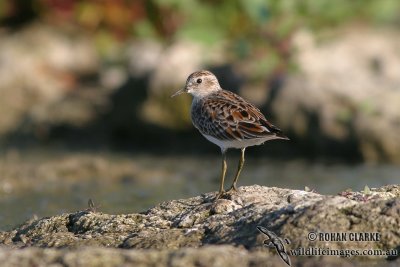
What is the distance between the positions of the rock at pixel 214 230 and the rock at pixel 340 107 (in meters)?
5.80

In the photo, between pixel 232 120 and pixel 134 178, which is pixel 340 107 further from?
pixel 232 120

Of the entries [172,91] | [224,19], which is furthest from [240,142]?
[224,19]

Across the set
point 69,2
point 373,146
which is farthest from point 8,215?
point 69,2

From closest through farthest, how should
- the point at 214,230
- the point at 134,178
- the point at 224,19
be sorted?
the point at 214,230
the point at 134,178
the point at 224,19

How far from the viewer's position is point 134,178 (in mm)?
13258

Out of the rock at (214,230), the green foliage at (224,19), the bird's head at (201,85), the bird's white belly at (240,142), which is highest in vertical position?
the green foliage at (224,19)

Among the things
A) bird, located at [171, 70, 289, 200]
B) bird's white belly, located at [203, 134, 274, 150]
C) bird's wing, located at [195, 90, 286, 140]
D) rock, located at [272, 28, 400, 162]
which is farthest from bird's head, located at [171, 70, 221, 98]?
rock, located at [272, 28, 400, 162]

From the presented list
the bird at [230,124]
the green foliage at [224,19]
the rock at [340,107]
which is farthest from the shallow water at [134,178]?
the bird at [230,124]

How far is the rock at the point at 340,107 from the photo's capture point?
45.0ft

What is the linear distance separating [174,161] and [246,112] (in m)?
5.77

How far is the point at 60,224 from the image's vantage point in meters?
8.00

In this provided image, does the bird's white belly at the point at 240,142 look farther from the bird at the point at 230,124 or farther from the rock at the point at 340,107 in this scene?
the rock at the point at 340,107

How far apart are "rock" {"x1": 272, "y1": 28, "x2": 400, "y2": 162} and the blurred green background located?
0.07 ft

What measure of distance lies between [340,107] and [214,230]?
754 cm
